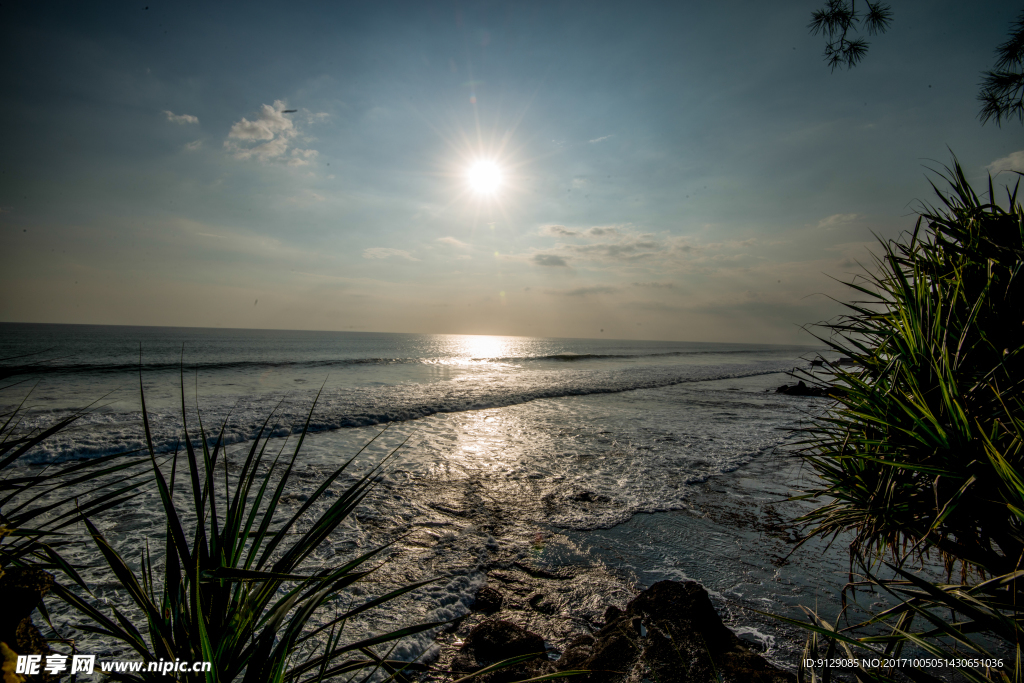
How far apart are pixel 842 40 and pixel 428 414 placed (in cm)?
1263

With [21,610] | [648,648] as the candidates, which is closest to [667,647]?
[648,648]

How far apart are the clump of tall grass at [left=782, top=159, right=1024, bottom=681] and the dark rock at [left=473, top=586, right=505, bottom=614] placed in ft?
8.55

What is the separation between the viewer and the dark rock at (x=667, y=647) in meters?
2.89

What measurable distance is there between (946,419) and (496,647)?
3.18 m

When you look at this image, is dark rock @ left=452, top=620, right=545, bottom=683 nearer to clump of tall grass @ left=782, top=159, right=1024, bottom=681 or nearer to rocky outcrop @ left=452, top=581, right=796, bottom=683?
rocky outcrop @ left=452, top=581, right=796, bottom=683

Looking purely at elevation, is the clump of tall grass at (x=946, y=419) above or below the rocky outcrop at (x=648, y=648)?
above

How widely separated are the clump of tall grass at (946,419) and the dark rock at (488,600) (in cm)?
261

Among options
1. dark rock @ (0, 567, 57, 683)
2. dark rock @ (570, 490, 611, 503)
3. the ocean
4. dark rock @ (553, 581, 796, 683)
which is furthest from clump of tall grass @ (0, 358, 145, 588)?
Result: dark rock @ (570, 490, 611, 503)

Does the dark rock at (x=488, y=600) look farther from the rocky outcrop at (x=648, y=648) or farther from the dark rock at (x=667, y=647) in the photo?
the dark rock at (x=667, y=647)

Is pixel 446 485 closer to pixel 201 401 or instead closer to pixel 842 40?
pixel 842 40

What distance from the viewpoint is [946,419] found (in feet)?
8.23

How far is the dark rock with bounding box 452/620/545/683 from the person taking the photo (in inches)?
122

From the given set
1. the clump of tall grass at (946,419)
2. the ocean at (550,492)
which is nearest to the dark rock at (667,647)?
the ocean at (550,492)

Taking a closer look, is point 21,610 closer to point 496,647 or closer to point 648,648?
point 496,647
